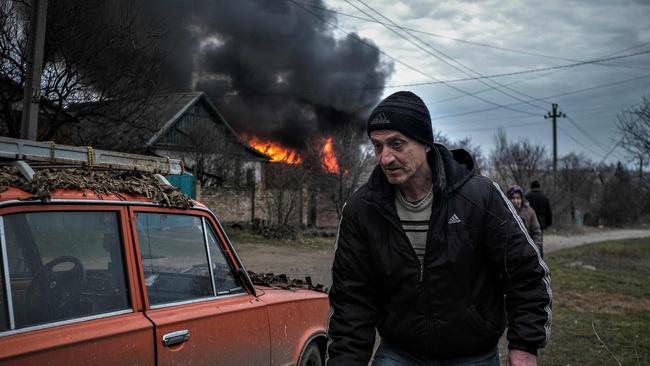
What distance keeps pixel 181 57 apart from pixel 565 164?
39629 millimetres

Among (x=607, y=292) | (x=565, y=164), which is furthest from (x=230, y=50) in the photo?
(x=565, y=164)

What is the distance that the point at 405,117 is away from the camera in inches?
98.5

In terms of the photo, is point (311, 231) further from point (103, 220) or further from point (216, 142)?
point (103, 220)

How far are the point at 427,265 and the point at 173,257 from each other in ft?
5.48

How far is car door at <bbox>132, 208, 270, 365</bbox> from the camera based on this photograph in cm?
305

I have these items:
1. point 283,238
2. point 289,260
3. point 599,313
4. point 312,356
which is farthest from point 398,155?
point 283,238

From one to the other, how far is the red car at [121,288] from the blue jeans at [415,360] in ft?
3.67

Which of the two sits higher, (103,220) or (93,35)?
(93,35)

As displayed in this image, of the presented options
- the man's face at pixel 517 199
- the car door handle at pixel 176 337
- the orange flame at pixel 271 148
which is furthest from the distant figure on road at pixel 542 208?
the orange flame at pixel 271 148

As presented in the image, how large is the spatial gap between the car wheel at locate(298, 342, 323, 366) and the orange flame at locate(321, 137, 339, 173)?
64.6ft

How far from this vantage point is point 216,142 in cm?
2352

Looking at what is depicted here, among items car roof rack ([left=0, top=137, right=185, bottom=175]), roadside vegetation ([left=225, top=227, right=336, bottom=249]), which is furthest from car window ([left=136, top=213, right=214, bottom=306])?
roadside vegetation ([left=225, top=227, right=336, bottom=249])

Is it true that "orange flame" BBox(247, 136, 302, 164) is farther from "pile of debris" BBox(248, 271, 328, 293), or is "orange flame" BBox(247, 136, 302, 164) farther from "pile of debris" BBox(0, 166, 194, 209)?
"pile of debris" BBox(0, 166, 194, 209)

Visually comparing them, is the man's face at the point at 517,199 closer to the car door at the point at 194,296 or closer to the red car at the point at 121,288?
the red car at the point at 121,288
